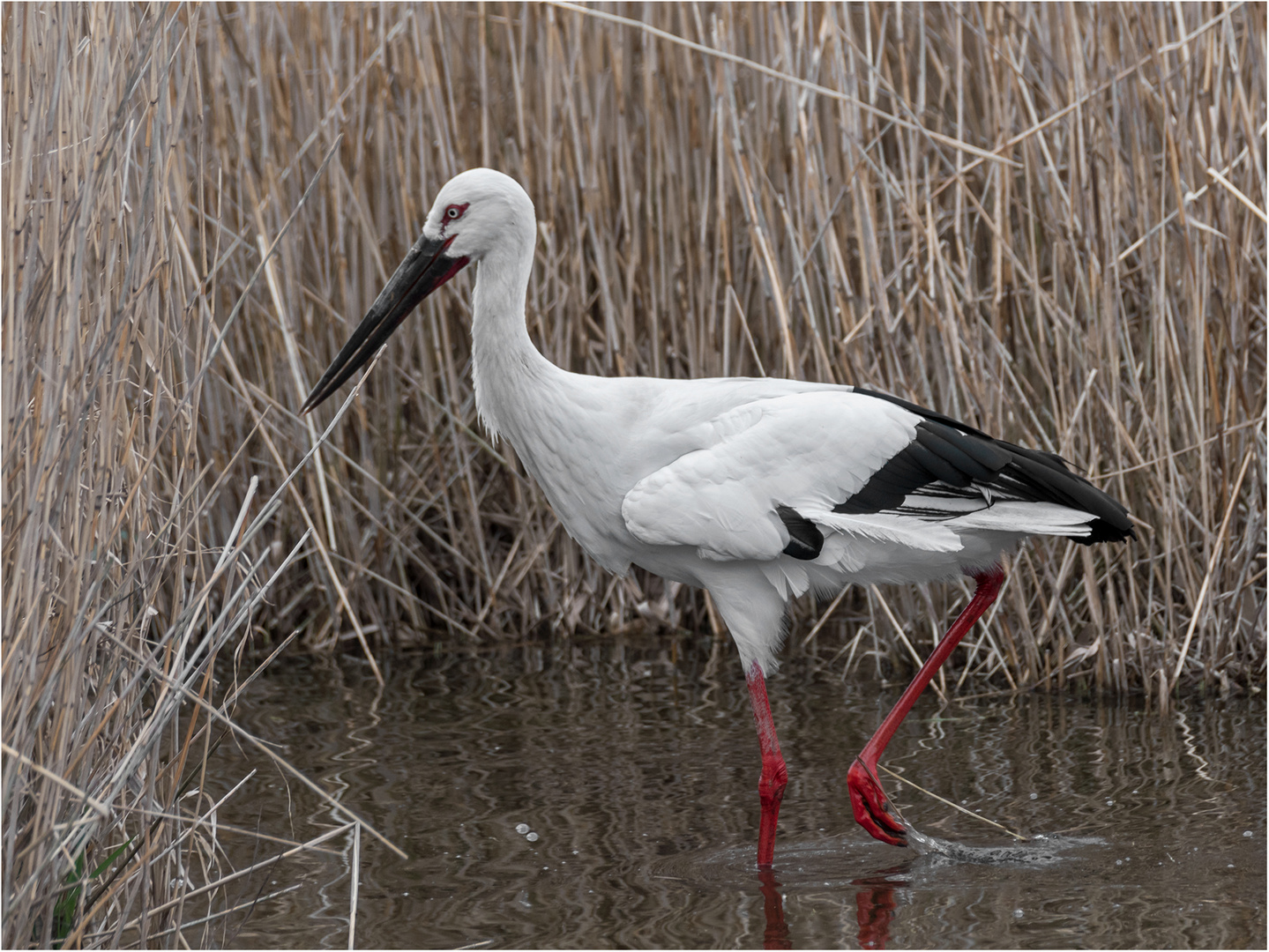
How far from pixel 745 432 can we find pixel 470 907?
1.60 meters

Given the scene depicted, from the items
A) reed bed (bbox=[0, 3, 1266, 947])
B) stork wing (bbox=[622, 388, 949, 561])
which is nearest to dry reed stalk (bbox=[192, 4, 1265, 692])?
reed bed (bbox=[0, 3, 1266, 947])

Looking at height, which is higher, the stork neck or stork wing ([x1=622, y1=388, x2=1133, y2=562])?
the stork neck

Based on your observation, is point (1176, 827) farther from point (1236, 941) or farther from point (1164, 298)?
point (1164, 298)

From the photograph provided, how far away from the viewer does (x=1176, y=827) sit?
4465mm

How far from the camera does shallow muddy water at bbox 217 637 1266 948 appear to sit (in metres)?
3.95

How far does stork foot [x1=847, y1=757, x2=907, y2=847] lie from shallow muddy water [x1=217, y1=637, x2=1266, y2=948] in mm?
79

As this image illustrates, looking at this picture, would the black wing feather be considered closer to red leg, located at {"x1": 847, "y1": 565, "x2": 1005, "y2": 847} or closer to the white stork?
the white stork

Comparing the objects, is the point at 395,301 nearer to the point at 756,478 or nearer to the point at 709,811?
the point at 756,478

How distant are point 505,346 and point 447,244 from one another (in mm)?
404

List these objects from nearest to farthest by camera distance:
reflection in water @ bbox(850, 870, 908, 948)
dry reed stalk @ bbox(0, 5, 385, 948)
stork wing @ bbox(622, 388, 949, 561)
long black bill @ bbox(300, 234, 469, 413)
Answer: dry reed stalk @ bbox(0, 5, 385, 948) < reflection in water @ bbox(850, 870, 908, 948) < stork wing @ bbox(622, 388, 949, 561) < long black bill @ bbox(300, 234, 469, 413)

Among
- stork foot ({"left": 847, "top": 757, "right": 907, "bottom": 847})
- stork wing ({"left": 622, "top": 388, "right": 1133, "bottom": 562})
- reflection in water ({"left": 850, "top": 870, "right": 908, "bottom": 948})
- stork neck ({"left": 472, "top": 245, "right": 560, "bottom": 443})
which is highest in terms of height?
stork neck ({"left": 472, "top": 245, "right": 560, "bottom": 443})

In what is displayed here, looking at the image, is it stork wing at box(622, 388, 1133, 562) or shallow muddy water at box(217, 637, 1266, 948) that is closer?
shallow muddy water at box(217, 637, 1266, 948)

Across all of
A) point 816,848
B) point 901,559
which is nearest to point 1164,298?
point 901,559

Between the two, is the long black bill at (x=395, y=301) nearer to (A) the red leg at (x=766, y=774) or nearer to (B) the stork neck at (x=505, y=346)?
(B) the stork neck at (x=505, y=346)
